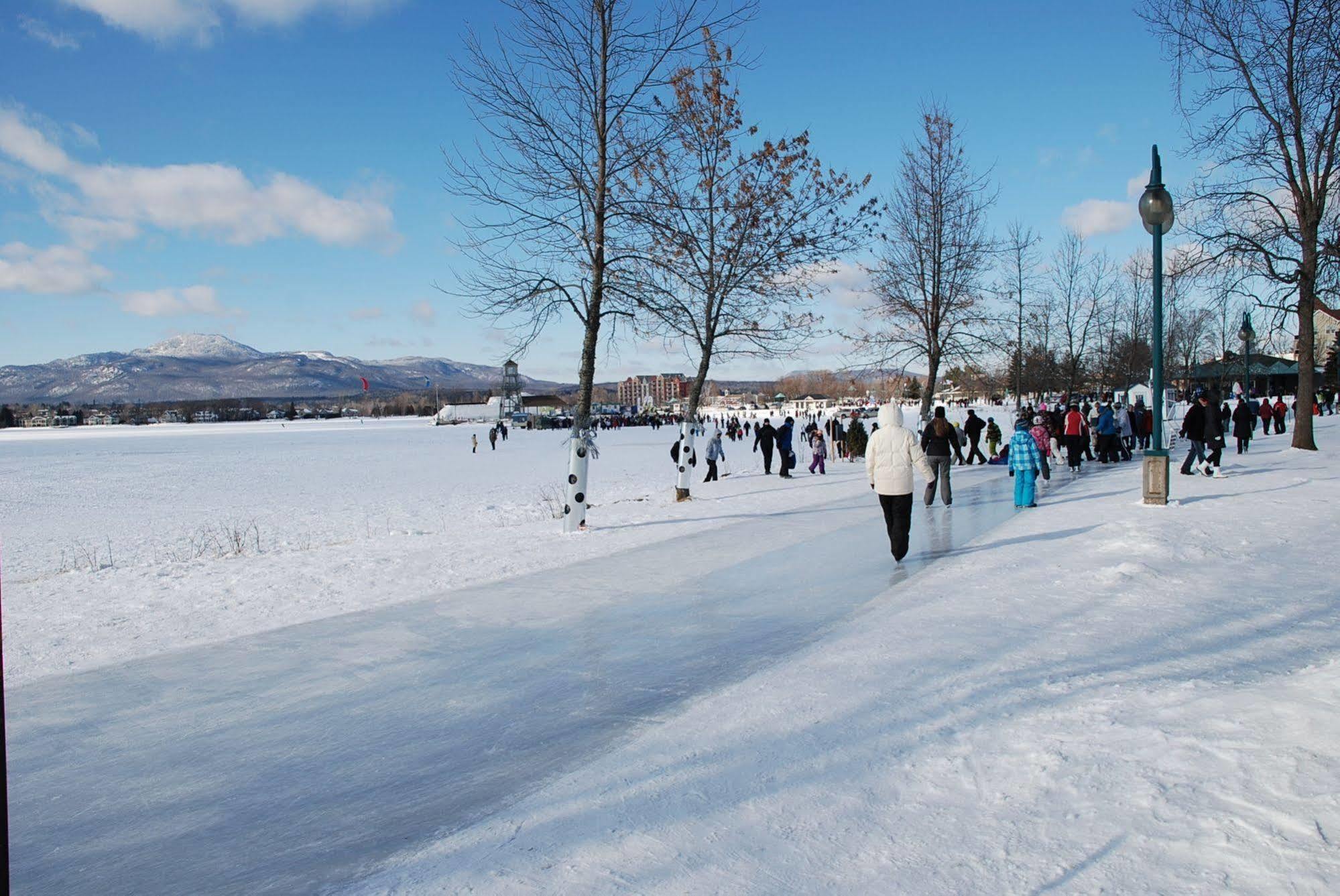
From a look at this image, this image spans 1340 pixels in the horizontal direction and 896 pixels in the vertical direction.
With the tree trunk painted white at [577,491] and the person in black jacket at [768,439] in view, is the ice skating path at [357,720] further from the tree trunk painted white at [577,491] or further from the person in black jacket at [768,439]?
the person in black jacket at [768,439]

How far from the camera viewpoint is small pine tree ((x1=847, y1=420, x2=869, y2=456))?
28.8 meters

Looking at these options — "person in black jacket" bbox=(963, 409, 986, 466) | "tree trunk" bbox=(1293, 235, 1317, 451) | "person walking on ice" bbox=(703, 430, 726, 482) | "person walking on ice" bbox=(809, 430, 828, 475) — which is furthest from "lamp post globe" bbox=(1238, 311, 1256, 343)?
"person walking on ice" bbox=(703, 430, 726, 482)

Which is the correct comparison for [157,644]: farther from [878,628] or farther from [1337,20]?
[1337,20]

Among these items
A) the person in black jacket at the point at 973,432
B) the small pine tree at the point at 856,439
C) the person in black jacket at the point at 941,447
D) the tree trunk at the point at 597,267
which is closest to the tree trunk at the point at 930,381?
the person in black jacket at the point at 973,432

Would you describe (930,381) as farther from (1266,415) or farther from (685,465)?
(1266,415)

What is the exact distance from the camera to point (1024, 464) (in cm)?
1264

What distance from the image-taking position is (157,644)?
6.47 metres

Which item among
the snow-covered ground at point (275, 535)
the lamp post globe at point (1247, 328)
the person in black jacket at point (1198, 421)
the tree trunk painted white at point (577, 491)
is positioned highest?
the lamp post globe at point (1247, 328)

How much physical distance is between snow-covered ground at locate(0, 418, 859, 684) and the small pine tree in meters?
3.57

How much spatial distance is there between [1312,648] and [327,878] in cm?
565

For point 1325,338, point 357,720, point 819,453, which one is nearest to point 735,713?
point 357,720

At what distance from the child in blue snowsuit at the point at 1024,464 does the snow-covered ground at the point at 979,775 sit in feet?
20.8

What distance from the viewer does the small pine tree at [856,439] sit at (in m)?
28.8

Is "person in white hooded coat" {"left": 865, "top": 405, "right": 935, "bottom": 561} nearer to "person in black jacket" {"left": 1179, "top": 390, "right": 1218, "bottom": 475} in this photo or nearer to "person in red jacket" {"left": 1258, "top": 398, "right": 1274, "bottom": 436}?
"person in black jacket" {"left": 1179, "top": 390, "right": 1218, "bottom": 475}
